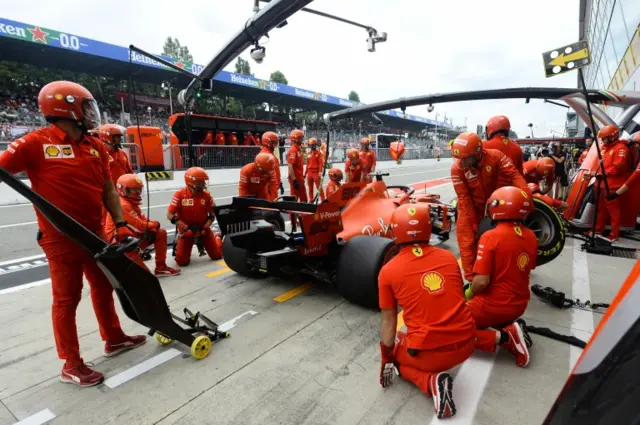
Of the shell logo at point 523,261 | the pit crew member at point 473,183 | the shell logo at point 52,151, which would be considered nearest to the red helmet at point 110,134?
the shell logo at point 52,151

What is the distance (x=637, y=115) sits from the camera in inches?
360

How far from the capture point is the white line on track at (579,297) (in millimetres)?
2757

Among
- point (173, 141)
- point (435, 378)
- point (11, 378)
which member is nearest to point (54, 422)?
point (11, 378)

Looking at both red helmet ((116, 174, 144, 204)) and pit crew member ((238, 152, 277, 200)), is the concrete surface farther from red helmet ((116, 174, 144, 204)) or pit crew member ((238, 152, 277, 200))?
pit crew member ((238, 152, 277, 200))

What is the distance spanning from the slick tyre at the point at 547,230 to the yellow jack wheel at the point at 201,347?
3583 millimetres

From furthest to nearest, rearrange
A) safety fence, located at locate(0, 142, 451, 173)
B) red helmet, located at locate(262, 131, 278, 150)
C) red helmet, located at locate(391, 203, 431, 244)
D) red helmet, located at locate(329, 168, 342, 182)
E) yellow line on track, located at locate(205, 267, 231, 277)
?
safety fence, located at locate(0, 142, 451, 173) < red helmet, located at locate(329, 168, 342, 182) < red helmet, located at locate(262, 131, 278, 150) < yellow line on track, located at locate(205, 267, 231, 277) < red helmet, located at locate(391, 203, 431, 244)

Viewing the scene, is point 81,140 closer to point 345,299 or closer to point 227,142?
point 345,299

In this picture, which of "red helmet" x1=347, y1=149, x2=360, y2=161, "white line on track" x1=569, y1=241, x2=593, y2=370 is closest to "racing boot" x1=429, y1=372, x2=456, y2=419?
"white line on track" x1=569, y1=241, x2=593, y2=370

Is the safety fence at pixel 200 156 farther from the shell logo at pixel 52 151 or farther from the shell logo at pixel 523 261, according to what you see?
the shell logo at pixel 52 151

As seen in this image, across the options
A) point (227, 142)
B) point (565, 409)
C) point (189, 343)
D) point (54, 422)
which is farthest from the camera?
point (227, 142)

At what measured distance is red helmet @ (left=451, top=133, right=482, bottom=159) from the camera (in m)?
3.66

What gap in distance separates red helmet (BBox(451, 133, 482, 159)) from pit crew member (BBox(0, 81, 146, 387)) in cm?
322

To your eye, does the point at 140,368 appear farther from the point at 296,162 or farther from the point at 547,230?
the point at 296,162

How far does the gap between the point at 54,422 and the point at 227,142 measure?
63.2ft
